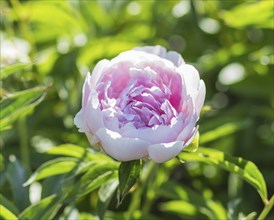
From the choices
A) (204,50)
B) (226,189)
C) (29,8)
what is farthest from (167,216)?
(29,8)

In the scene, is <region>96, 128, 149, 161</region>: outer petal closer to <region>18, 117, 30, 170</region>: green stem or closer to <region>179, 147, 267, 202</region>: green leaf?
<region>179, 147, 267, 202</region>: green leaf

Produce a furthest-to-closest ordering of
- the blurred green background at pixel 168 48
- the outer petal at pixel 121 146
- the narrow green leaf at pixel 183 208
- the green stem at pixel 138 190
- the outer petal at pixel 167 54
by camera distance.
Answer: the blurred green background at pixel 168 48 → the narrow green leaf at pixel 183 208 → the green stem at pixel 138 190 → the outer petal at pixel 167 54 → the outer petal at pixel 121 146

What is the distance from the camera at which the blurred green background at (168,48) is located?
3.92 ft

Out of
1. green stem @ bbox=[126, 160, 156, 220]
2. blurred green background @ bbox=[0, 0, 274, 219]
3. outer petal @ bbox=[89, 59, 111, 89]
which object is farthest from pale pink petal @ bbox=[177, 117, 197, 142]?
blurred green background @ bbox=[0, 0, 274, 219]

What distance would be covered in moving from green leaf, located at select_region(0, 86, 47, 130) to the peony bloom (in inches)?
6.7

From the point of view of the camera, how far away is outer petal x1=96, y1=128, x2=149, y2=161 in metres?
0.71

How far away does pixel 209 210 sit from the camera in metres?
1.00

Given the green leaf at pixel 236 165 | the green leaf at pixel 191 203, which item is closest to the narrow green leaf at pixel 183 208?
the green leaf at pixel 191 203

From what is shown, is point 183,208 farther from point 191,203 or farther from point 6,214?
point 6,214

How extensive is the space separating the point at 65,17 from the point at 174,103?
0.66 m

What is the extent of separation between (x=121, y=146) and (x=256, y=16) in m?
0.48

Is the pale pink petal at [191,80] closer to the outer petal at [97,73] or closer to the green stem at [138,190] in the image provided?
the outer petal at [97,73]

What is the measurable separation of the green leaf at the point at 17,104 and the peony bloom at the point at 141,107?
0.55 ft

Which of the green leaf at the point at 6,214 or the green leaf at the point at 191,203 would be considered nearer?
the green leaf at the point at 6,214
